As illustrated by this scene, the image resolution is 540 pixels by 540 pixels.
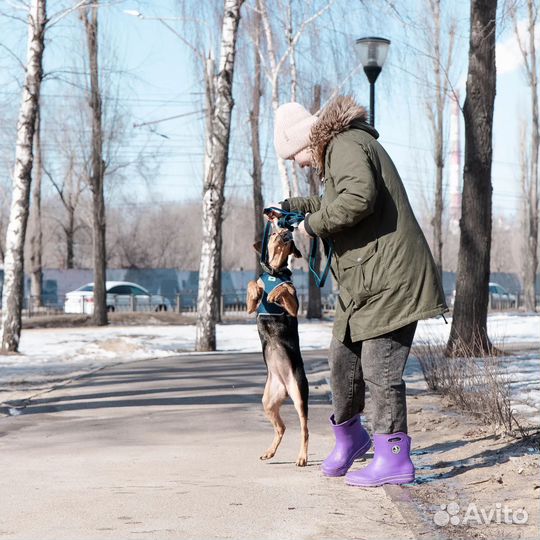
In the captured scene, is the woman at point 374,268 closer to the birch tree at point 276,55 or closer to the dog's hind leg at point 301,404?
the dog's hind leg at point 301,404

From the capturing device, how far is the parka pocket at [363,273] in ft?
16.2

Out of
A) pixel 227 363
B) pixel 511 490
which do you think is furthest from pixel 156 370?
pixel 511 490

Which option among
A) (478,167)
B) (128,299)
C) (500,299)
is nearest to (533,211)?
(500,299)

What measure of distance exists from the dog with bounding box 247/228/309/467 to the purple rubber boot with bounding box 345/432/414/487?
0.71 m

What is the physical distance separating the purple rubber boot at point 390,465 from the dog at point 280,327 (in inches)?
28.0

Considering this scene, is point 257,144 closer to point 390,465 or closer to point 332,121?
point 332,121

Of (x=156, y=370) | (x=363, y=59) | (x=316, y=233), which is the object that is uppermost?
(x=363, y=59)

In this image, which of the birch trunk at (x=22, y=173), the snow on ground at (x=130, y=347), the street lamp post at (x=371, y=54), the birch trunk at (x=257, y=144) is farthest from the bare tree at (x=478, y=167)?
the birch trunk at (x=257, y=144)

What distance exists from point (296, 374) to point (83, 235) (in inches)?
2501

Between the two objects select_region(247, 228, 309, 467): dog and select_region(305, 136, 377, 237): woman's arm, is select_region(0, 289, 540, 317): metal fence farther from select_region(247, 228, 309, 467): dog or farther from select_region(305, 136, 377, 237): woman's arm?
select_region(305, 136, 377, 237): woman's arm

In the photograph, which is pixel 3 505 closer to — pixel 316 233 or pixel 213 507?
pixel 213 507

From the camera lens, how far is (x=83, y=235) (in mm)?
67875

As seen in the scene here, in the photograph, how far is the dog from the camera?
5.75 meters

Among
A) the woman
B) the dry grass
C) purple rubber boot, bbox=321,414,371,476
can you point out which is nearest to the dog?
purple rubber boot, bbox=321,414,371,476
